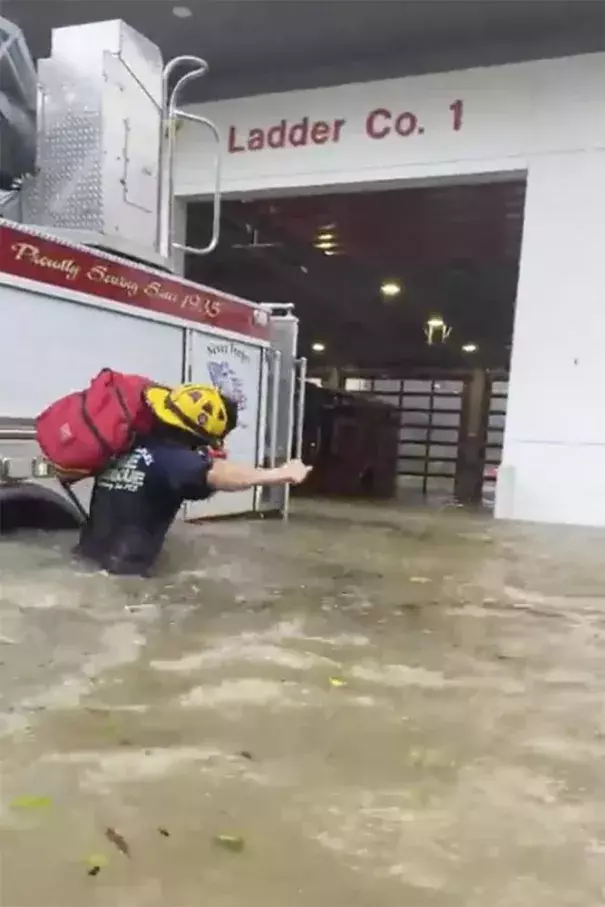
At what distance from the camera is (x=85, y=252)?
432 cm

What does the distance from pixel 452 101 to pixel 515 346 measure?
221 centimetres

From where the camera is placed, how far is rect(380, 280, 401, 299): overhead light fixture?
1368cm

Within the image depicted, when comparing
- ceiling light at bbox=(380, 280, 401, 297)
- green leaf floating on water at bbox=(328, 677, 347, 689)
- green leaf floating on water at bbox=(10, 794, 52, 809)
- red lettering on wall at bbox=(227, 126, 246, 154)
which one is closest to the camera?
green leaf floating on water at bbox=(10, 794, 52, 809)

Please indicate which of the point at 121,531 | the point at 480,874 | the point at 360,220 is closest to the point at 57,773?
the point at 480,874

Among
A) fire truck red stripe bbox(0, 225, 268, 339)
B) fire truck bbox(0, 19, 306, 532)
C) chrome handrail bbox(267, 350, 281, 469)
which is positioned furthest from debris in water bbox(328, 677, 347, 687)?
chrome handrail bbox(267, 350, 281, 469)

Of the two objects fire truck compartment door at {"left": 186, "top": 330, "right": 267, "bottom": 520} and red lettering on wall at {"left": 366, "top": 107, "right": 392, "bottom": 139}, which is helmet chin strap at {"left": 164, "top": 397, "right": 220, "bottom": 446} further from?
red lettering on wall at {"left": 366, "top": 107, "right": 392, "bottom": 139}

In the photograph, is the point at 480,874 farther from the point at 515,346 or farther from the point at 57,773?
A: the point at 515,346

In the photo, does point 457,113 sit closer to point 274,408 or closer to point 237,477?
point 274,408

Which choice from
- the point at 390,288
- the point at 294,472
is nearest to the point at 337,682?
the point at 294,472

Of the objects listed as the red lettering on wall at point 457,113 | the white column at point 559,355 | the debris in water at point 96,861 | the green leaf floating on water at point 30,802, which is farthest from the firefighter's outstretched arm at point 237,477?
the red lettering on wall at point 457,113

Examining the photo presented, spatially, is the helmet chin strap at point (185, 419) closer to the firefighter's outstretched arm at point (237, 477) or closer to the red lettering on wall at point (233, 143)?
the firefighter's outstretched arm at point (237, 477)

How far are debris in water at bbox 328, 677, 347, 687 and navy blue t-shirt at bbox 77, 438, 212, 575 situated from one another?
4.14 feet

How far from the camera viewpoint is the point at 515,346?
7.52 meters

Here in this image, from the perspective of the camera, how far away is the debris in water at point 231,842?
126 cm
